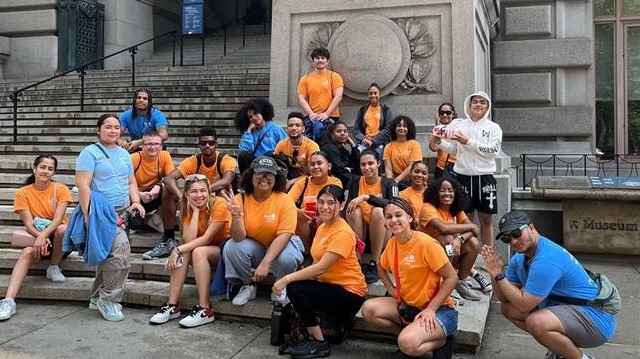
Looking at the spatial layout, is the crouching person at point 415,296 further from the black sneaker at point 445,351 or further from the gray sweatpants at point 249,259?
the gray sweatpants at point 249,259

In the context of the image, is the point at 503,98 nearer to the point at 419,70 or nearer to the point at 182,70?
the point at 419,70

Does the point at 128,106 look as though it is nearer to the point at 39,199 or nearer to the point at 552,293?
the point at 39,199

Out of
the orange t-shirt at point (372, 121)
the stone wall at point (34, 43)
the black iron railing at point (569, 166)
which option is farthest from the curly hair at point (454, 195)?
the stone wall at point (34, 43)

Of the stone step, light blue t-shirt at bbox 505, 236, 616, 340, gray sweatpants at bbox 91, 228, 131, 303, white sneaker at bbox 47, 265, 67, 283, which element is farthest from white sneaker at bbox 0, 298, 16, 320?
light blue t-shirt at bbox 505, 236, 616, 340

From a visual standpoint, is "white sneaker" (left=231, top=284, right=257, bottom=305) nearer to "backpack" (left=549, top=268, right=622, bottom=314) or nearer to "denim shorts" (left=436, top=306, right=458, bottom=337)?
"denim shorts" (left=436, top=306, right=458, bottom=337)

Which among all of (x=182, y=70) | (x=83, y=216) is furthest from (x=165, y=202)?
(x=182, y=70)

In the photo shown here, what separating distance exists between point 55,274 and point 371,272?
3.23 m

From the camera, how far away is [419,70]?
834 cm

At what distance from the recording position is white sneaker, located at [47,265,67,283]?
573cm

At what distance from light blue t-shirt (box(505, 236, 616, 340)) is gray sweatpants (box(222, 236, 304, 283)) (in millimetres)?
1952

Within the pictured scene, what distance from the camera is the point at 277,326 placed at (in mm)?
4441

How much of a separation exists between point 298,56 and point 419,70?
1.96m

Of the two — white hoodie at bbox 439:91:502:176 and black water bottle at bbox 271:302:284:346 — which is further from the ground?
white hoodie at bbox 439:91:502:176

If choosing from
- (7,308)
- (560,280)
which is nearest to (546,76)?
(560,280)
